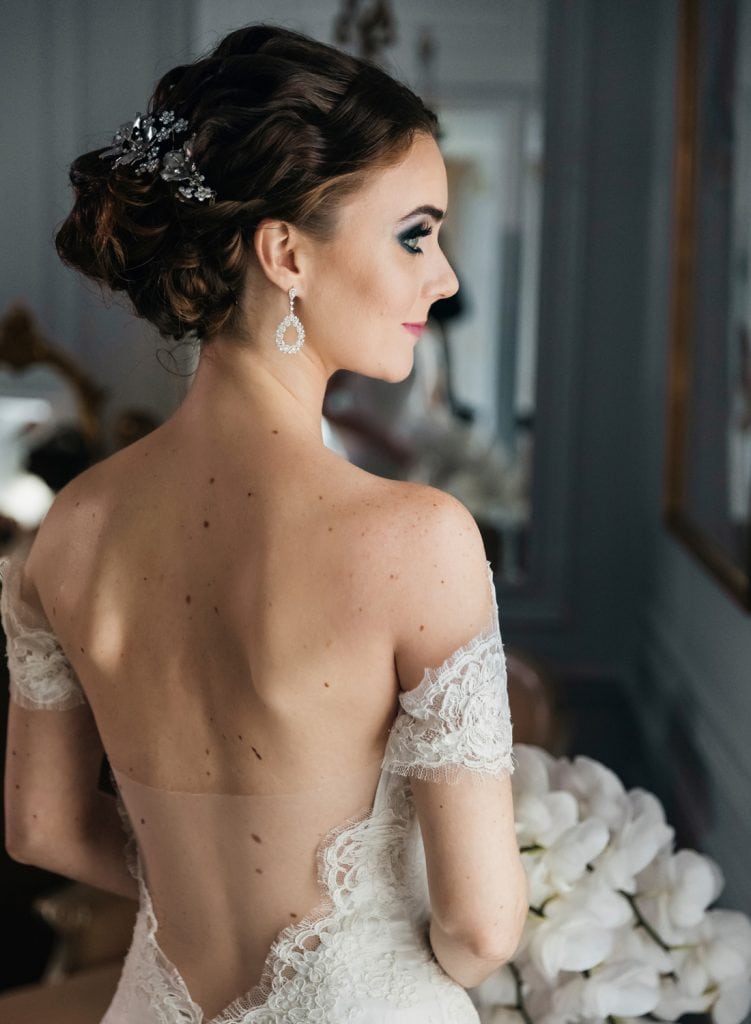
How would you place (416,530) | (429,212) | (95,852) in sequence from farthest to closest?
(95,852) < (429,212) < (416,530)

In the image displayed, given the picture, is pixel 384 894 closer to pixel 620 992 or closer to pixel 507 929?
A: pixel 507 929

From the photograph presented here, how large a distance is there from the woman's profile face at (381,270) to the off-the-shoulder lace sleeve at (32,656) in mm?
489

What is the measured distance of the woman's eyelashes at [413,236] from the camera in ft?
3.92

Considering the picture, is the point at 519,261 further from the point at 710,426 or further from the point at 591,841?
the point at 591,841

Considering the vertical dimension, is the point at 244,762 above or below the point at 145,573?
below

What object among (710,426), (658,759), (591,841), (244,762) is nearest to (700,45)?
(710,426)

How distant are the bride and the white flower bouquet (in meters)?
0.14

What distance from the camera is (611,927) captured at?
1.46 meters

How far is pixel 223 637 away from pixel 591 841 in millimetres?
566

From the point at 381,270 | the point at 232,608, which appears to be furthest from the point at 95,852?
the point at 381,270

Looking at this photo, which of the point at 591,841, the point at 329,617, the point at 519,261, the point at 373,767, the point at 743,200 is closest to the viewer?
the point at 329,617

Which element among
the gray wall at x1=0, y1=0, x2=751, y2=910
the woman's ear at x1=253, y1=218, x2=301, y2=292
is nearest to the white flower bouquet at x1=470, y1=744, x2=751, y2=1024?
the woman's ear at x1=253, y1=218, x2=301, y2=292

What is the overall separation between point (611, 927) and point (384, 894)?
1.05 ft

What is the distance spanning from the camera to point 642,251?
465 centimetres
